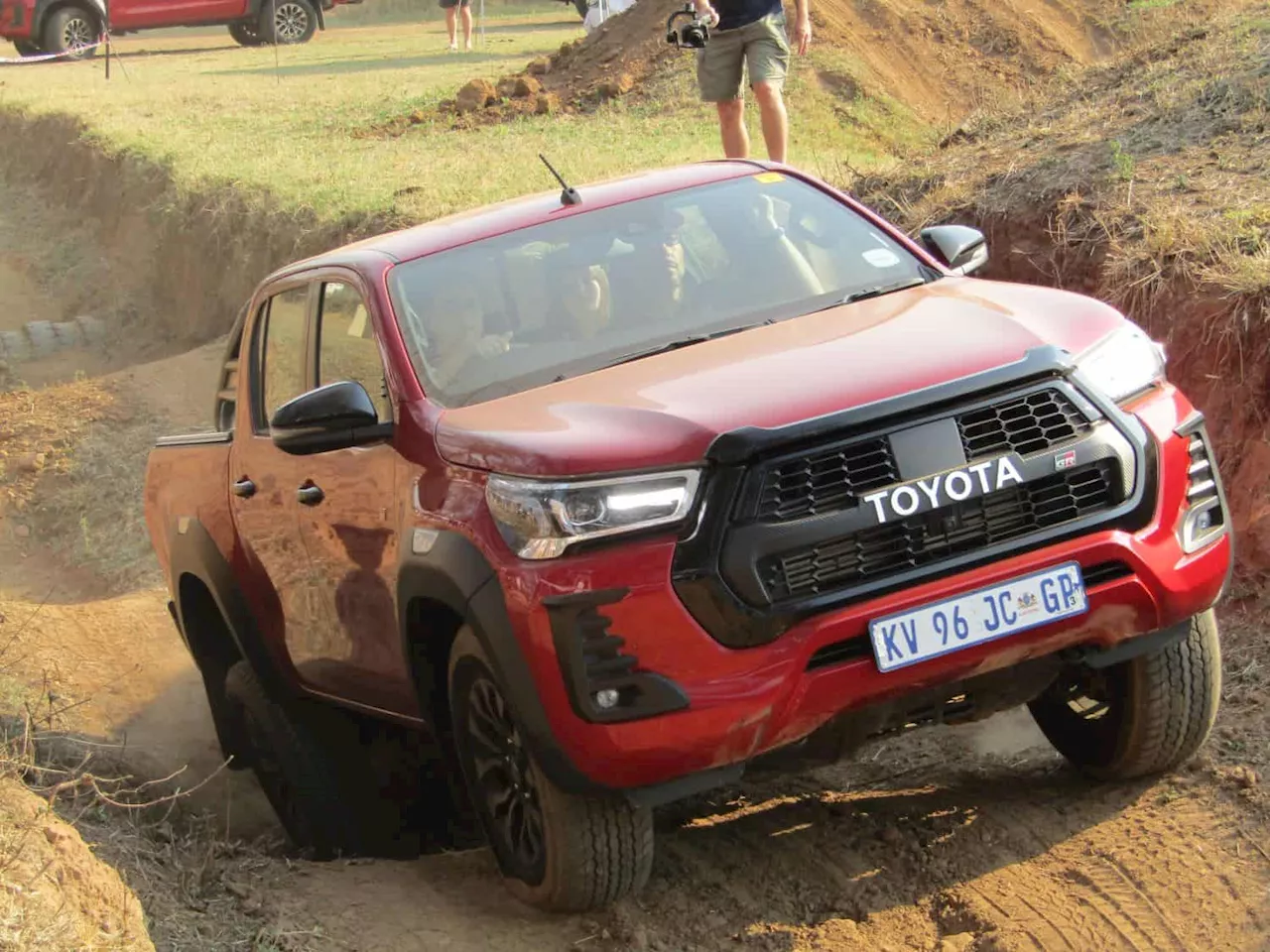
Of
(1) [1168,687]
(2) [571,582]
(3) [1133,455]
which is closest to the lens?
(2) [571,582]

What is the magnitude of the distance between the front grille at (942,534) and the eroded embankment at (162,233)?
913cm

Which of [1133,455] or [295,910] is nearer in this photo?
[1133,455]

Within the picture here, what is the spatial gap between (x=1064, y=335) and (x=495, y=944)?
2.17 metres

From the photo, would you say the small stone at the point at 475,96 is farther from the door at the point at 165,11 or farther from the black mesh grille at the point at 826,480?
the black mesh grille at the point at 826,480

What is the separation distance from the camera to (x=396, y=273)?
529cm

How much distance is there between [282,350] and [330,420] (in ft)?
4.55

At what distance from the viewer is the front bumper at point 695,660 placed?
3984 millimetres

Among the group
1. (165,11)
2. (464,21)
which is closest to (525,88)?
(464,21)

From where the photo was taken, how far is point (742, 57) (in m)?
10.3

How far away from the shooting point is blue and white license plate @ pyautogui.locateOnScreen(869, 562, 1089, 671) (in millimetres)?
4090

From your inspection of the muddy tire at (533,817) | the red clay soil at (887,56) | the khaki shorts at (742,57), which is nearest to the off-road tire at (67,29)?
the red clay soil at (887,56)

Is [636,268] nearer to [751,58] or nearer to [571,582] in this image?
[571,582]

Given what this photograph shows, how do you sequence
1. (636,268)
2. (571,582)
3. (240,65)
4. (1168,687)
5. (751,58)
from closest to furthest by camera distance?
(571,582) < (1168,687) < (636,268) < (751,58) < (240,65)

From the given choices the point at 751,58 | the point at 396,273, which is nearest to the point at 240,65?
the point at 751,58
